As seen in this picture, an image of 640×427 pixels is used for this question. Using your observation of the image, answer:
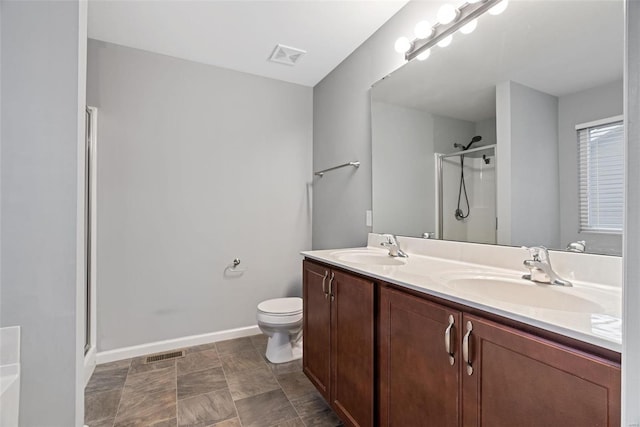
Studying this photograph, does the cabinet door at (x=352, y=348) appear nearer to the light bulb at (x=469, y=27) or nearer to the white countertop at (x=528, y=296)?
the white countertop at (x=528, y=296)

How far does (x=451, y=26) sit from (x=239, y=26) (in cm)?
137

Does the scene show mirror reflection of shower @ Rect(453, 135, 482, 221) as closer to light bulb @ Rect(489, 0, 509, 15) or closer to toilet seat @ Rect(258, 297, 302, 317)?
light bulb @ Rect(489, 0, 509, 15)

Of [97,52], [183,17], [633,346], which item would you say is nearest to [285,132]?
[183,17]

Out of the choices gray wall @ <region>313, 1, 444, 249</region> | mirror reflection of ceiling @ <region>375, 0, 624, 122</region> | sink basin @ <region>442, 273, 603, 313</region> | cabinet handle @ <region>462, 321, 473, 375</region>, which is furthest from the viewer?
gray wall @ <region>313, 1, 444, 249</region>

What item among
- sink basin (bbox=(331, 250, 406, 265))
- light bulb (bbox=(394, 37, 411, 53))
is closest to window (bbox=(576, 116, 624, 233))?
sink basin (bbox=(331, 250, 406, 265))

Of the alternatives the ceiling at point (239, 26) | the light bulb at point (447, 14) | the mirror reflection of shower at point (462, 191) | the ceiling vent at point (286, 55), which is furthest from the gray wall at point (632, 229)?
the ceiling vent at point (286, 55)

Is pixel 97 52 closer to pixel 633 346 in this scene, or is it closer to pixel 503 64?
pixel 503 64

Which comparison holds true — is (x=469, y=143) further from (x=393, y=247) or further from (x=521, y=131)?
(x=393, y=247)

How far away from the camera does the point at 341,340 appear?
1.37 meters

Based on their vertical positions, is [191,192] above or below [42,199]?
above

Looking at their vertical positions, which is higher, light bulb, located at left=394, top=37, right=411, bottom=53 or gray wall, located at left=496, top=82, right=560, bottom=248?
light bulb, located at left=394, top=37, right=411, bottom=53

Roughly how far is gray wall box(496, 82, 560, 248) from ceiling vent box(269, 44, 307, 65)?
5.10 feet

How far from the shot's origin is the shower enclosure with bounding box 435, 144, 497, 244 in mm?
1346

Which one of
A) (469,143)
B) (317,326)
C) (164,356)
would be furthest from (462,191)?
(164,356)
